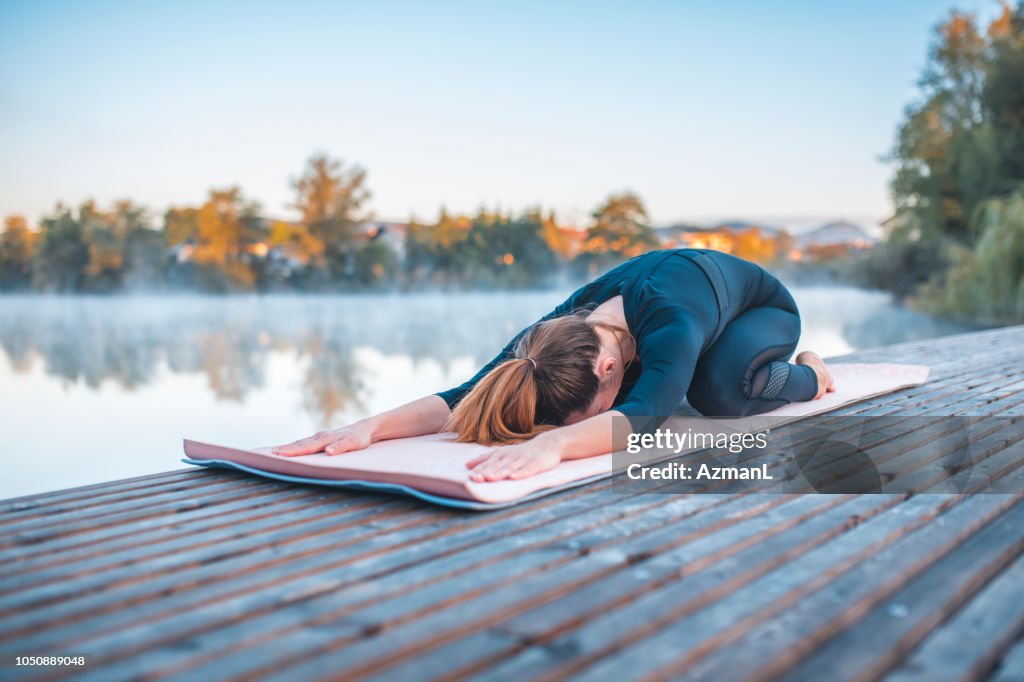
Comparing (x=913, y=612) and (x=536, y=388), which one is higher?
(x=536, y=388)

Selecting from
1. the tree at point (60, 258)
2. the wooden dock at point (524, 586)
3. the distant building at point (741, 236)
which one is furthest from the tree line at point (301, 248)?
the wooden dock at point (524, 586)

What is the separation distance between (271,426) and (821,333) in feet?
37.0

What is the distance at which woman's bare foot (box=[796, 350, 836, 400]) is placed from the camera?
2608 mm

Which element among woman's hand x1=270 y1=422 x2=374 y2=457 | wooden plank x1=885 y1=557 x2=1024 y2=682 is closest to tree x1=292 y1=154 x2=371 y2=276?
woman's hand x1=270 y1=422 x2=374 y2=457

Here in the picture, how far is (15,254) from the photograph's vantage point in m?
20.4

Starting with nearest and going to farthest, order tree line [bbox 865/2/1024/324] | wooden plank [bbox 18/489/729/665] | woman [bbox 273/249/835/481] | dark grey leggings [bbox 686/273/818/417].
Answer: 1. wooden plank [bbox 18/489/729/665]
2. woman [bbox 273/249/835/481]
3. dark grey leggings [bbox 686/273/818/417]
4. tree line [bbox 865/2/1024/324]

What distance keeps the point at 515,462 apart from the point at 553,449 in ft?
0.32

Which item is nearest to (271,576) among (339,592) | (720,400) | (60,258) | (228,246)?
(339,592)

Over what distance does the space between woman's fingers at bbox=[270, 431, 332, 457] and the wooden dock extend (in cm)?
23

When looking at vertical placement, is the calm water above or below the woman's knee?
below

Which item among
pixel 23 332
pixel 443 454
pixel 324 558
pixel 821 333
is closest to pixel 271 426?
pixel 443 454

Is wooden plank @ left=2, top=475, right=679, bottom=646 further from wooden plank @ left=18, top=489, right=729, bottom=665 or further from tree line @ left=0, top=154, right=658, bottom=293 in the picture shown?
tree line @ left=0, top=154, right=658, bottom=293

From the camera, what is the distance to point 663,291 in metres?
1.97

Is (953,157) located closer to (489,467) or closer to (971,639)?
(489,467)
